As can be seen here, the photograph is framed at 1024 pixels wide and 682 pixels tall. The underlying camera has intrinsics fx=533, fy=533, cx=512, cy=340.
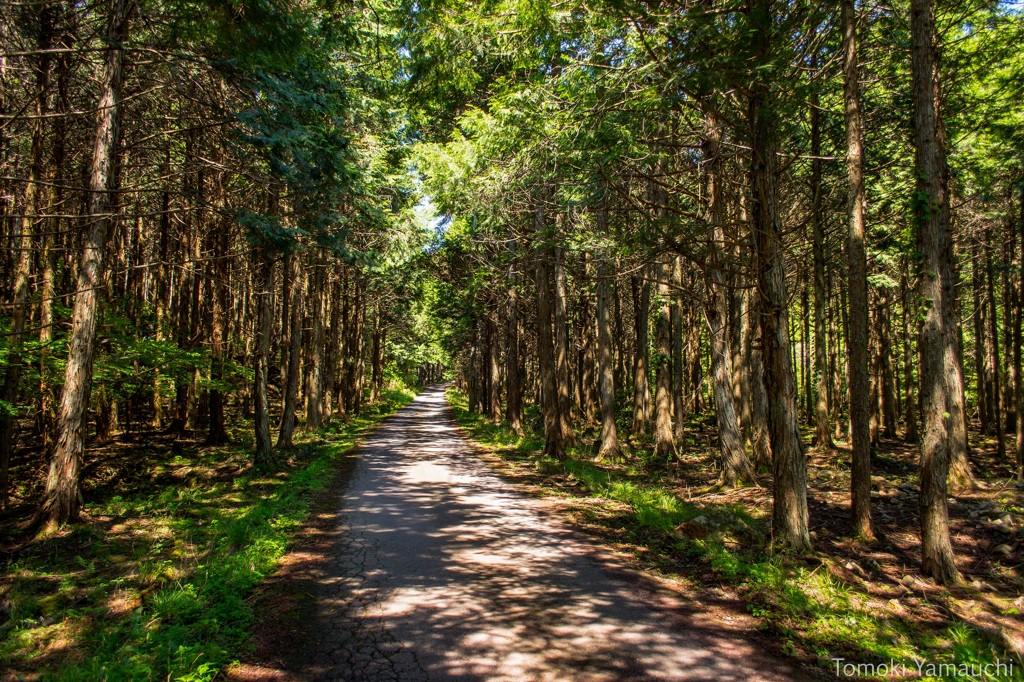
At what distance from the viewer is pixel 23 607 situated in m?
5.52

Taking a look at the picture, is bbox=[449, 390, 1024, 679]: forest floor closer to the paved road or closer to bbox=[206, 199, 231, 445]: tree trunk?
the paved road

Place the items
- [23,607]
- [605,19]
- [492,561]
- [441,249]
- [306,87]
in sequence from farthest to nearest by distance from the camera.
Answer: [441,249], [306,87], [605,19], [492,561], [23,607]

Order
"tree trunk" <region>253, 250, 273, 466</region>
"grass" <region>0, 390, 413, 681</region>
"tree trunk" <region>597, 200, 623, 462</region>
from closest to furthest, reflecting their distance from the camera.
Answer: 1. "grass" <region>0, 390, 413, 681</region>
2. "tree trunk" <region>253, 250, 273, 466</region>
3. "tree trunk" <region>597, 200, 623, 462</region>

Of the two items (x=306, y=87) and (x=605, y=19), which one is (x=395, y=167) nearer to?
(x=306, y=87)

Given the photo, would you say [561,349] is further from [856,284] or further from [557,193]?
[856,284]

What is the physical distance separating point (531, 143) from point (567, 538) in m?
7.45

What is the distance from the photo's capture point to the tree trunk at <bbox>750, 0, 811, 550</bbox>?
259 inches

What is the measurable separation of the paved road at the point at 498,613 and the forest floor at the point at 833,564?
2.07 ft

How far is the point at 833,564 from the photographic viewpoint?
241 inches

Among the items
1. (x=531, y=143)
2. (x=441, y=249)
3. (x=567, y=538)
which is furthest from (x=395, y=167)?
(x=567, y=538)

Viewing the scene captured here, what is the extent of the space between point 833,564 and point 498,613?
156 inches

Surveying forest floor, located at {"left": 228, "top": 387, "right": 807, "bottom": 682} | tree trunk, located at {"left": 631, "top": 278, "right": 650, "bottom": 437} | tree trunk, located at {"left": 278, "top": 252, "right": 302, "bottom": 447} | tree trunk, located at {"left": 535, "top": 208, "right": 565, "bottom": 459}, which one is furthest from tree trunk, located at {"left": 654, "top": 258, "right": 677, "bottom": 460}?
tree trunk, located at {"left": 278, "top": 252, "right": 302, "bottom": 447}

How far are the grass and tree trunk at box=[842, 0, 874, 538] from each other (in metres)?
7.89

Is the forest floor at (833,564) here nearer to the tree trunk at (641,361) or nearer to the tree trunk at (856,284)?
the tree trunk at (856,284)
